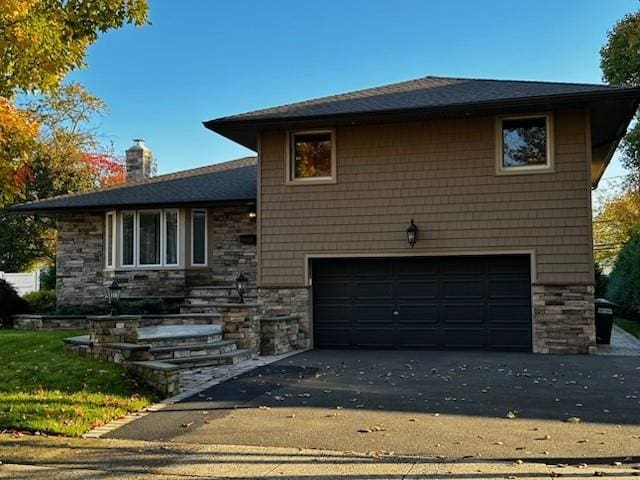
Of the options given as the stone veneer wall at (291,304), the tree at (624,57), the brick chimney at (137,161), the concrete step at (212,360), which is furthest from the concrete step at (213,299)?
the tree at (624,57)

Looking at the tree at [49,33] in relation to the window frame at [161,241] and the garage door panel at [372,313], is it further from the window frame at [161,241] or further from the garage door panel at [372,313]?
the window frame at [161,241]

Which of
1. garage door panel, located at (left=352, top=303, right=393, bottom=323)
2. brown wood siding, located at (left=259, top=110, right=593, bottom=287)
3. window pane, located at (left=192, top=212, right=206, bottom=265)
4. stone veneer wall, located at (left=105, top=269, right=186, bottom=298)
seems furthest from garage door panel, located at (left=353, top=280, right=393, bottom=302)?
stone veneer wall, located at (left=105, top=269, right=186, bottom=298)

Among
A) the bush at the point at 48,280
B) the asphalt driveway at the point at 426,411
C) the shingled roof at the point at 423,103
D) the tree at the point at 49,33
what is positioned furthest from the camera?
the bush at the point at 48,280

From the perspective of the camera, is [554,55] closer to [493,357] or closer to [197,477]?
[493,357]

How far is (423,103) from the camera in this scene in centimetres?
1229

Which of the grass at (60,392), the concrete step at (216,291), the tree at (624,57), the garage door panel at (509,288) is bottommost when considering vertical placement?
Result: the grass at (60,392)

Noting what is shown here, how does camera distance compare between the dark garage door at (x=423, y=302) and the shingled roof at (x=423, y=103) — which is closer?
the shingled roof at (x=423, y=103)

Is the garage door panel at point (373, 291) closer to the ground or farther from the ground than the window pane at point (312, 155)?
closer to the ground

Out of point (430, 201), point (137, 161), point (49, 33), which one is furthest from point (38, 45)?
point (137, 161)

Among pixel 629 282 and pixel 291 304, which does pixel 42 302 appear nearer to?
pixel 291 304

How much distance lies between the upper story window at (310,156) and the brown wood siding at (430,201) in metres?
0.18

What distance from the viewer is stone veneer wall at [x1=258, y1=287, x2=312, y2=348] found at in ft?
43.0

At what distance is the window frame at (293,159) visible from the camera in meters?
13.2

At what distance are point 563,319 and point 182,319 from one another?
24.9 feet
